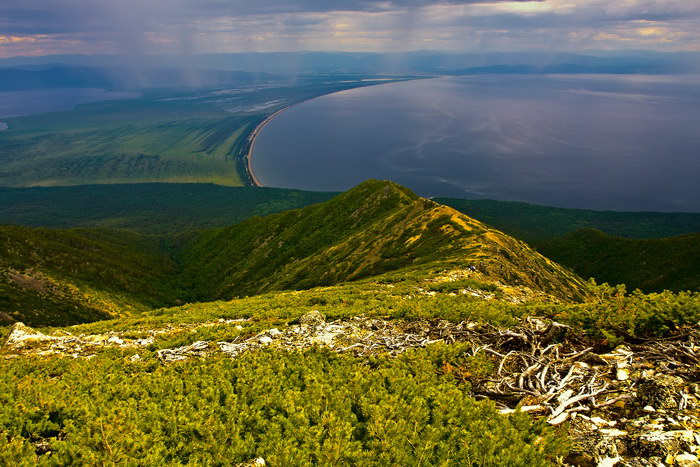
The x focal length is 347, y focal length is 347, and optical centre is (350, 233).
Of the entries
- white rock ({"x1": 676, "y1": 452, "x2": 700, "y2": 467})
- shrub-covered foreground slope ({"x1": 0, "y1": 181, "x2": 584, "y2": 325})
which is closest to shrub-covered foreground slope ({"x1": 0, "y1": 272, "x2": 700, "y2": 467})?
white rock ({"x1": 676, "y1": 452, "x2": 700, "y2": 467})

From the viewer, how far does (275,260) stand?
83688 mm

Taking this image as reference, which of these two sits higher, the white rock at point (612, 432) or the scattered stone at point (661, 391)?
the scattered stone at point (661, 391)

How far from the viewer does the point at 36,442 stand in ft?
27.6

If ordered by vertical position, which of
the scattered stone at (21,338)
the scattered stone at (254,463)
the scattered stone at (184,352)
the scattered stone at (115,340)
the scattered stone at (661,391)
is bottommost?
the scattered stone at (115,340)

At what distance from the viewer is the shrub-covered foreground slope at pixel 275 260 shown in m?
46.8

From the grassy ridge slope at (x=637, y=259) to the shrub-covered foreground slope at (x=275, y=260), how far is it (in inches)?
1298

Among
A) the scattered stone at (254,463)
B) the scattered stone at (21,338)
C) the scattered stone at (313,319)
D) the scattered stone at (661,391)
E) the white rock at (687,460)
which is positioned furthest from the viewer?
the scattered stone at (313,319)

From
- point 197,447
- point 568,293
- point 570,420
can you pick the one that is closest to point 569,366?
point 570,420

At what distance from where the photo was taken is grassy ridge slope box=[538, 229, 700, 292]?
259ft

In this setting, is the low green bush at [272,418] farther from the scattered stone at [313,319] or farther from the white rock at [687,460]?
the scattered stone at [313,319]

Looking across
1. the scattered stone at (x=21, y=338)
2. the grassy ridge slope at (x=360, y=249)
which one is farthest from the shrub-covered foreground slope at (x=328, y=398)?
the grassy ridge slope at (x=360, y=249)

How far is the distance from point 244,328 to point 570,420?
1564 cm

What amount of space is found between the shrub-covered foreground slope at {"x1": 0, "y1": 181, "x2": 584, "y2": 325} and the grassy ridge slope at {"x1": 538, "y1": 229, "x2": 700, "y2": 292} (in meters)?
33.0

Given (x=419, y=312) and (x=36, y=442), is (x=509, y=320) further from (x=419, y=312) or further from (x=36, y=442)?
(x=36, y=442)
